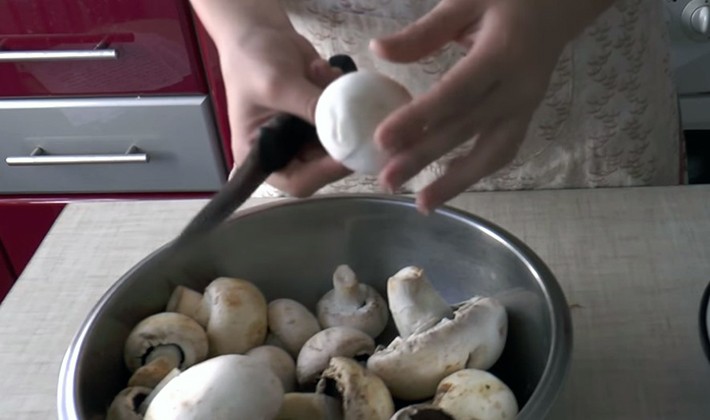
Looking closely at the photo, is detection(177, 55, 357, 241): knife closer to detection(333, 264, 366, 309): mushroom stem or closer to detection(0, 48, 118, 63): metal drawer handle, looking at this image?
detection(333, 264, 366, 309): mushroom stem

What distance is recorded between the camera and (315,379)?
17.7 inches

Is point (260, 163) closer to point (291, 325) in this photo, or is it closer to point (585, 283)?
point (291, 325)

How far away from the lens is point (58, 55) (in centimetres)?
100

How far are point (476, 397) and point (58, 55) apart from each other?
0.76 meters

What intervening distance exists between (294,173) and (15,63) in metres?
0.71

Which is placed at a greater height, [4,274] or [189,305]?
[189,305]

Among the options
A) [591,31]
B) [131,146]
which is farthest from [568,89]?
[131,146]

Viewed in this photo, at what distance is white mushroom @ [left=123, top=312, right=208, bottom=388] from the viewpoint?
45 cm

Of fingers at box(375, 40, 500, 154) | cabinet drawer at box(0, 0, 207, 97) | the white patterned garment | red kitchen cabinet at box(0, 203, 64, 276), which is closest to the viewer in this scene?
fingers at box(375, 40, 500, 154)

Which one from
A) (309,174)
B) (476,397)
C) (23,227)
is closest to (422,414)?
(476,397)

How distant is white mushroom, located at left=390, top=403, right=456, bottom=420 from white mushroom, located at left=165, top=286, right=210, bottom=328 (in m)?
0.14

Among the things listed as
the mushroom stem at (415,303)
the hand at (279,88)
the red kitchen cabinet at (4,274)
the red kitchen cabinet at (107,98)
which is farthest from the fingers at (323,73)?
the red kitchen cabinet at (4,274)

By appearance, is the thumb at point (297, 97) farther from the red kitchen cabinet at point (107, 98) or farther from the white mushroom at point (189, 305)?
the red kitchen cabinet at point (107, 98)

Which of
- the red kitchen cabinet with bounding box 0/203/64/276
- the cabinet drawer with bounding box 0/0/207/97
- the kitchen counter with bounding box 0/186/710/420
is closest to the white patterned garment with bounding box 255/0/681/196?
the kitchen counter with bounding box 0/186/710/420
